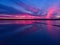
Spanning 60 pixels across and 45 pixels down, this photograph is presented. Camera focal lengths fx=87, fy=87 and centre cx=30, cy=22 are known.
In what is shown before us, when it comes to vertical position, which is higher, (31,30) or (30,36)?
(30,36)

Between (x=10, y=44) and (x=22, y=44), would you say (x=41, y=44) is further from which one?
(x=10, y=44)

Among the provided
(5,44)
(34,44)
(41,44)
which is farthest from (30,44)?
(5,44)

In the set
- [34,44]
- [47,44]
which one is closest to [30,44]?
[34,44]

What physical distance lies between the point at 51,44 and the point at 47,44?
0.25 metres

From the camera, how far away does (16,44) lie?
5410mm

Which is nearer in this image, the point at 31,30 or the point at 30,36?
the point at 30,36

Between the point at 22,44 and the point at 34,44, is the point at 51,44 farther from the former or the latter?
the point at 22,44

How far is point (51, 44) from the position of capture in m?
5.48

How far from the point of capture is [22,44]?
5.43 metres

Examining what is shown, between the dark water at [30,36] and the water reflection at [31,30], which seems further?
the water reflection at [31,30]

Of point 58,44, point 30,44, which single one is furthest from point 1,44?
point 58,44

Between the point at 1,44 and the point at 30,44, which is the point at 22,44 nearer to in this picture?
the point at 30,44

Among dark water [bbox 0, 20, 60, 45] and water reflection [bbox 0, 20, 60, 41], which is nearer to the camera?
dark water [bbox 0, 20, 60, 45]

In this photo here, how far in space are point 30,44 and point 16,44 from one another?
2.86 feet
